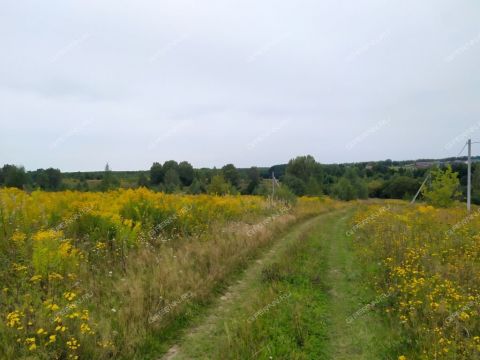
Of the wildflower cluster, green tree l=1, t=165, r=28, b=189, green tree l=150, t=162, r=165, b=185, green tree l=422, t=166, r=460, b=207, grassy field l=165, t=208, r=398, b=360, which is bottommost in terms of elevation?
grassy field l=165, t=208, r=398, b=360

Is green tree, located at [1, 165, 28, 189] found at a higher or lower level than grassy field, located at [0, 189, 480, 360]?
higher

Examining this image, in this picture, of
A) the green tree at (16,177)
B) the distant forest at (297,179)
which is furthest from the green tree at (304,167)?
the green tree at (16,177)

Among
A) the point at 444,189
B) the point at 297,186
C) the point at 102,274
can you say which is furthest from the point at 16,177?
the point at 297,186

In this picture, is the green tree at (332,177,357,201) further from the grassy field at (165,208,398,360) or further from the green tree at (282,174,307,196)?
Result: the grassy field at (165,208,398,360)

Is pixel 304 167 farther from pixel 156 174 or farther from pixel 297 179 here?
pixel 156 174

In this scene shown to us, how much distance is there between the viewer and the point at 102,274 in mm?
6789

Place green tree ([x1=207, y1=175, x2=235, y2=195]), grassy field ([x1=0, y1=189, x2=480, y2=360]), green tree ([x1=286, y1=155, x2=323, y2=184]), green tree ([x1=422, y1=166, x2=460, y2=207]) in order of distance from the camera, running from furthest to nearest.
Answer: green tree ([x1=286, y1=155, x2=323, y2=184])
green tree ([x1=207, y1=175, x2=235, y2=195])
green tree ([x1=422, y1=166, x2=460, y2=207])
grassy field ([x1=0, y1=189, x2=480, y2=360])

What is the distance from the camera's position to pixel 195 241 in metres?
9.61

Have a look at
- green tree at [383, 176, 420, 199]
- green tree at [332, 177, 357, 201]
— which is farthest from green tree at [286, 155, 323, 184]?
green tree at [383, 176, 420, 199]

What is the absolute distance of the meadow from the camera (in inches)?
170

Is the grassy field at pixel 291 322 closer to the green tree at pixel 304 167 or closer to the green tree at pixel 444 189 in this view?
the green tree at pixel 444 189

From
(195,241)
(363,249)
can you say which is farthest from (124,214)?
(363,249)

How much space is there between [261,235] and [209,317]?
663cm

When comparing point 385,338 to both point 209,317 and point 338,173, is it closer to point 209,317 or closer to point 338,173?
point 209,317
